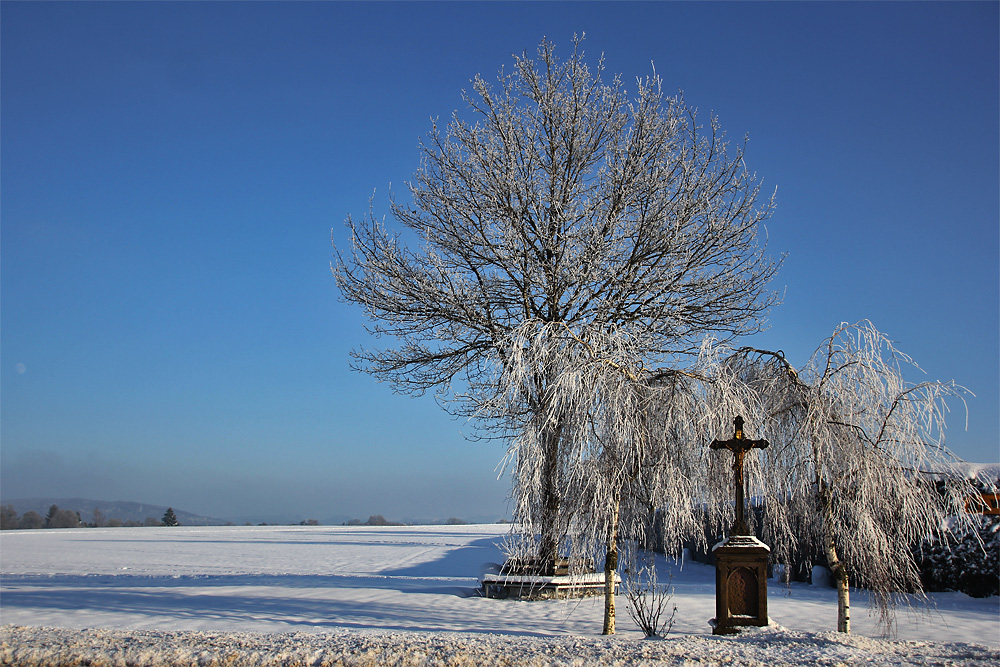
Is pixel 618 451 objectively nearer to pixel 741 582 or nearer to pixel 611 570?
pixel 611 570

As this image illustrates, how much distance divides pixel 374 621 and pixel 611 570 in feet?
10.5

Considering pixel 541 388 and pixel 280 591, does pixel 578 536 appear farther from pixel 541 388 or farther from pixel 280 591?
pixel 280 591

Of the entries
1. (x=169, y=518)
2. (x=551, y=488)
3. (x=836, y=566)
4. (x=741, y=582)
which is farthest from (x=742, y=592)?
(x=169, y=518)

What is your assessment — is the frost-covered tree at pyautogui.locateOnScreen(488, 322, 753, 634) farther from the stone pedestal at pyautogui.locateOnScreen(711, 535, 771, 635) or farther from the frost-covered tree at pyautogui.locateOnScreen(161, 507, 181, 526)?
the frost-covered tree at pyautogui.locateOnScreen(161, 507, 181, 526)

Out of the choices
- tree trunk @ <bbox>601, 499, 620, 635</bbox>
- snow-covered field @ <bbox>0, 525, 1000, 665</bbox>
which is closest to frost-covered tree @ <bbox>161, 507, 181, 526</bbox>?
snow-covered field @ <bbox>0, 525, 1000, 665</bbox>

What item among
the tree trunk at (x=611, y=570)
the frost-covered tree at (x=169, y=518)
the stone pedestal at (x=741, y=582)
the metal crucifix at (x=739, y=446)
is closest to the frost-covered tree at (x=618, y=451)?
the tree trunk at (x=611, y=570)

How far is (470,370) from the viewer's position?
43.4ft

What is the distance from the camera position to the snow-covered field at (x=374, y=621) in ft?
20.6

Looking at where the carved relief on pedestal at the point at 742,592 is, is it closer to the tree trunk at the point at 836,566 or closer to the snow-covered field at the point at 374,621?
the snow-covered field at the point at 374,621

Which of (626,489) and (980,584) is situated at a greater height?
(626,489)

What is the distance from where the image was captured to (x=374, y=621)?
29.1 ft

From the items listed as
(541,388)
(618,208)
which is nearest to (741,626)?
(541,388)

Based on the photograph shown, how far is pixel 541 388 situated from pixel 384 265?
4.75 metres

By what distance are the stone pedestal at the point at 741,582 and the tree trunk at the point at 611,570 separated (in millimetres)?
1117
